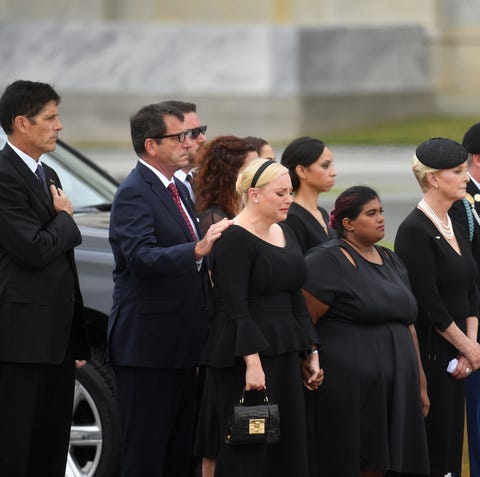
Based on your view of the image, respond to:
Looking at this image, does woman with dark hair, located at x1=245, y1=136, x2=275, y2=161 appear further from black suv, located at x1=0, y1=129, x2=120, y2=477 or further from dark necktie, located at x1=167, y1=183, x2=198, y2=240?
black suv, located at x1=0, y1=129, x2=120, y2=477

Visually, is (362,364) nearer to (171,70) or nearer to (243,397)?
(243,397)

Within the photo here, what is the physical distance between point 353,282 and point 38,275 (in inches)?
56.7

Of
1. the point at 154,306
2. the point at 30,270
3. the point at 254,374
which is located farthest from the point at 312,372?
the point at 30,270

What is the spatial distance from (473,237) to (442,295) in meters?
0.47

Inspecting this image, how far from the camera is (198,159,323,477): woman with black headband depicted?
5.86 metres

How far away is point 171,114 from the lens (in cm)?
632

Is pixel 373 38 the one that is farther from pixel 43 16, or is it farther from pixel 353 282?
pixel 353 282

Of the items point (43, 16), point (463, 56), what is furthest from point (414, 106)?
point (43, 16)

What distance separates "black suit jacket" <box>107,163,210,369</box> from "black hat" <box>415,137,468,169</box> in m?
1.30

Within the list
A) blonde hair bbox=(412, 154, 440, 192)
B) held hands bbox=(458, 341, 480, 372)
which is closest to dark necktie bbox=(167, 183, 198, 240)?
blonde hair bbox=(412, 154, 440, 192)

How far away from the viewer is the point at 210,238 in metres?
5.91

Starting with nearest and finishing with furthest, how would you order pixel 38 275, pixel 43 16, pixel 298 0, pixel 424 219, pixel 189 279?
pixel 38 275 < pixel 189 279 < pixel 424 219 < pixel 43 16 < pixel 298 0

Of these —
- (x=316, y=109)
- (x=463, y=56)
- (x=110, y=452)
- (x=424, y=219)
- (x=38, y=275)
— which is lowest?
(x=110, y=452)

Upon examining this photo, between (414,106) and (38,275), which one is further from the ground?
(414,106)
